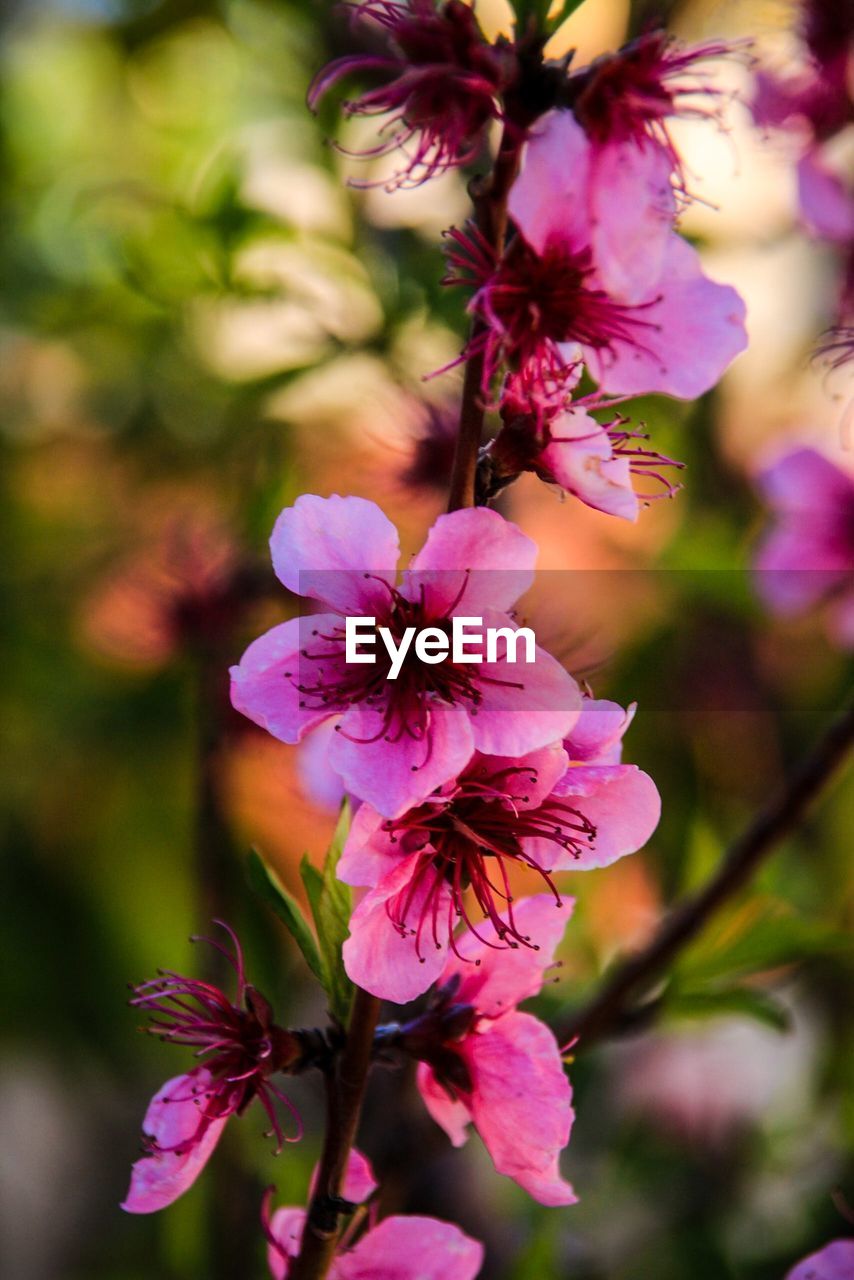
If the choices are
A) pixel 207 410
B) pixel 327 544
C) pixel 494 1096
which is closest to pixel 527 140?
pixel 327 544

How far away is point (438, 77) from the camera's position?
0.45 m

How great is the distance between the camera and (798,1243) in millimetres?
941

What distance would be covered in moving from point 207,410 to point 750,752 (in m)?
0.71

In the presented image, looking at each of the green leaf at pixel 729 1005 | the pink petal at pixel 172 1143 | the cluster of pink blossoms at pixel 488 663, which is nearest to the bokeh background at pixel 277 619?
the green leaf at pixel 729 1005

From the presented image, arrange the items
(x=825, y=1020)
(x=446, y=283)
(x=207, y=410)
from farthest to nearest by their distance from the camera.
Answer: (x=207, y=410)
(x=825, y=1020)
(x=446, y=283)

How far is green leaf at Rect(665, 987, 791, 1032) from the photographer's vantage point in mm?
691

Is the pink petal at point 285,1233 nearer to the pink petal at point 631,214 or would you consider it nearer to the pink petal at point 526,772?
the pink petal at point 526,772

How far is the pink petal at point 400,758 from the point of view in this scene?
42cm

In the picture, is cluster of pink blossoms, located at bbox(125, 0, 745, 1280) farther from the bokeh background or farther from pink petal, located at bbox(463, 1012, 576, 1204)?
the bokeh background

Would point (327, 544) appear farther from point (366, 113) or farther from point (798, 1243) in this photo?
point (798, 1243)

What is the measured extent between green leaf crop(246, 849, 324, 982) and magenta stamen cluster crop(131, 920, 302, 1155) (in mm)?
21

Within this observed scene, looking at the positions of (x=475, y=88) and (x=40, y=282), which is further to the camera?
(x=40, y=282)

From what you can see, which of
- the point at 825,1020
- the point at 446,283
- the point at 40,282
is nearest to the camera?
the point at 446,283

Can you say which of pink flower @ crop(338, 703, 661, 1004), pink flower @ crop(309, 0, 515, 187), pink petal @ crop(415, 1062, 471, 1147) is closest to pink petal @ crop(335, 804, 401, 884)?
pink flower @ crop(338, 703, 661, 1004)
